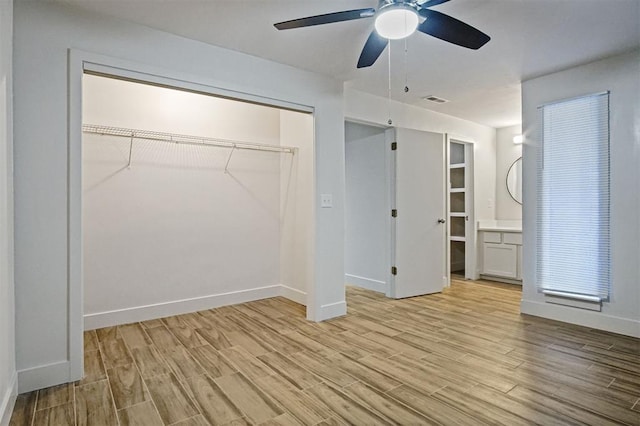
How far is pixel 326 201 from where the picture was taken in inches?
138

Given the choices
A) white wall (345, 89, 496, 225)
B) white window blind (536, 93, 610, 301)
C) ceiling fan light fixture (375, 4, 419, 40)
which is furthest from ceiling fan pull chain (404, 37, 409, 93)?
white window blind (536, 93, 610, 301)

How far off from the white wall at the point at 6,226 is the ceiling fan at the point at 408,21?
1.46 m

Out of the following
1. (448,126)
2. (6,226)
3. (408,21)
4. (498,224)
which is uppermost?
(448,126)

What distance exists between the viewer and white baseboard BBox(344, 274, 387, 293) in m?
4.56

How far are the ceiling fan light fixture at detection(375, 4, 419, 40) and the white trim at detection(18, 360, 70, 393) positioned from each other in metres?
2.76

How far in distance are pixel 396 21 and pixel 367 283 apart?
3551 millimetres

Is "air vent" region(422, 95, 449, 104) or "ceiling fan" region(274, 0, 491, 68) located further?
"air vent" region(422, 95, 449, 104)

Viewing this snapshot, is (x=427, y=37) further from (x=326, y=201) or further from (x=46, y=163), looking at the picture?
(x=46, y=163)

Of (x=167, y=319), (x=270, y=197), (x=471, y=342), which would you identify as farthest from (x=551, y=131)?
(x=167, y=319)

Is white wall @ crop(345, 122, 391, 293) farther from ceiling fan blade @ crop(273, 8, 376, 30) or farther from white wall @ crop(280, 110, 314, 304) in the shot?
ceiling fan blade @ crop(273, 8, 376, 30)

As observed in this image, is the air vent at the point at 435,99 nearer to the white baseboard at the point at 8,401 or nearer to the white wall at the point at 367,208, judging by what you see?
the white wall at the point at 367,208

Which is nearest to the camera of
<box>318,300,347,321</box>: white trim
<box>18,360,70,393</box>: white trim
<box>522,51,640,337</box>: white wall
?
<box>18,360,70,393</box>: white trim

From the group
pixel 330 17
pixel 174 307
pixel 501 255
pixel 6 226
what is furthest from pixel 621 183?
pixel 6 226

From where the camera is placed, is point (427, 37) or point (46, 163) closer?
point (46, 163)
